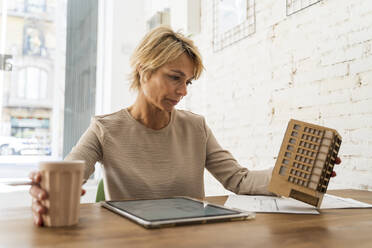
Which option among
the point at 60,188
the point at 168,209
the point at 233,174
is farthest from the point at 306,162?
the point at 60,188

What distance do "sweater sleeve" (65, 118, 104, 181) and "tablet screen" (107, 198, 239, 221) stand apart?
334mm

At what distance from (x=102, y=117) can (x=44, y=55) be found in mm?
2177

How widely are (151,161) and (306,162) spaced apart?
1.92 ft

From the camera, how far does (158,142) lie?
1.30m

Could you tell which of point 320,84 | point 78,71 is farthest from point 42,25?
point 320,84

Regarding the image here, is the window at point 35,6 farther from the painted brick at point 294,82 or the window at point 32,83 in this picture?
the painted brick at point 294,82

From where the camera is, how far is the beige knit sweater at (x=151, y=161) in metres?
1.21

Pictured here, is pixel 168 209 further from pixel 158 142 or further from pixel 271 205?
pixel 158 142

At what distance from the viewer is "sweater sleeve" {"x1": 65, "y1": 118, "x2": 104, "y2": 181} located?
113 cm

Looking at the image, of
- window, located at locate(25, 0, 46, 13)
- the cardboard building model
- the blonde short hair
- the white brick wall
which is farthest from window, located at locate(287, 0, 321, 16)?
window, located at locate(25, 0, 46, 13)

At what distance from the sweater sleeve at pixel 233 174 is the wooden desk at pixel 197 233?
38cm

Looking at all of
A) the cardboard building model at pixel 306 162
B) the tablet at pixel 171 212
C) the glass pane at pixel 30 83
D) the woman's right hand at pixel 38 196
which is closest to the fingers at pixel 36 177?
the woman's right hand at pixel 38 196

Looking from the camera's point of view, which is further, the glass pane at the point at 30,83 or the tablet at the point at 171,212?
the glass pane at the point at 30,83

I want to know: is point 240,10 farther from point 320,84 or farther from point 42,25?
point 42,25
